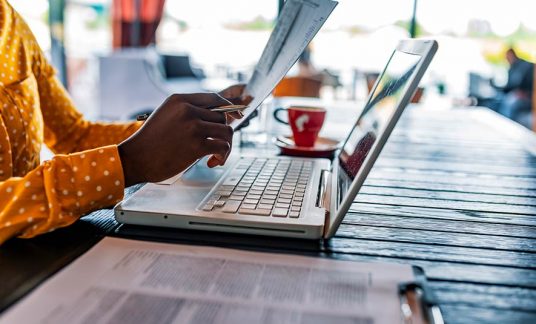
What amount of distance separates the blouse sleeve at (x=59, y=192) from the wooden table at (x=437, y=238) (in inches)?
0.9

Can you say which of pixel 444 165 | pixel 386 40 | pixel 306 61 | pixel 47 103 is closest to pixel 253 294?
pixel 444 165

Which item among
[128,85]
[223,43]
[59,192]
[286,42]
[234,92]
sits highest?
[223,43]

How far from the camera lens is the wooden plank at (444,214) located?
81 centimetres

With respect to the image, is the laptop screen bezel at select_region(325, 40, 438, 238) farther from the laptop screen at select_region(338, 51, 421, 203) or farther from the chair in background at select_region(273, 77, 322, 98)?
the chair in background at select_region(273, 77, 322, 98)

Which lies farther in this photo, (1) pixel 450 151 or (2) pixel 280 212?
(1) pixel 450 151

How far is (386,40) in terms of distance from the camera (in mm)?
6539

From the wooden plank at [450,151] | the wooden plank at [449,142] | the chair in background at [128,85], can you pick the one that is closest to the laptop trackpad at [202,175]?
the wooden plank at [450,151]

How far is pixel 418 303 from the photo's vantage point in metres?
0.52

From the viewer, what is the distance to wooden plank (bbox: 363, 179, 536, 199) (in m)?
0.97

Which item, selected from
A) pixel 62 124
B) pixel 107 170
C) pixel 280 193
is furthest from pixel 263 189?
pixel 62 124

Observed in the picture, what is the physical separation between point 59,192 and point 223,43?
6490 millimetres

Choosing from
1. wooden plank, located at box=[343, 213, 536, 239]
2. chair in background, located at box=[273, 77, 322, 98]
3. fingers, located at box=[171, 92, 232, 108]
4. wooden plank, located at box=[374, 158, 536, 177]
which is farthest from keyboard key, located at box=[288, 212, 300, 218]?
chair in background, located at box=[273, 77, 322, 98]

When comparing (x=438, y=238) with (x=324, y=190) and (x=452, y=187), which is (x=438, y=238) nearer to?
(x=324, y=190)

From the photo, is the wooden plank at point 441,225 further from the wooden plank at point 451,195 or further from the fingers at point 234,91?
the fingers at point 234,91
